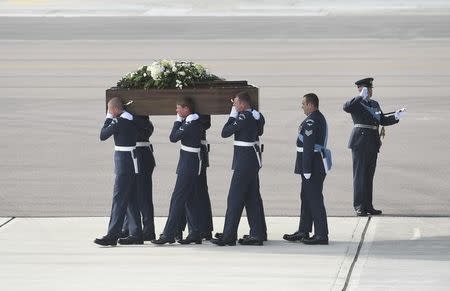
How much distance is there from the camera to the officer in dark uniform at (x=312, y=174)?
15695 mm

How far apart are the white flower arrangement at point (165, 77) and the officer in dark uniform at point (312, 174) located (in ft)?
4.38

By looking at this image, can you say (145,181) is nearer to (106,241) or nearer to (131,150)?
(131,150)

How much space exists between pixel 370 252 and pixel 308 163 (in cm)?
129

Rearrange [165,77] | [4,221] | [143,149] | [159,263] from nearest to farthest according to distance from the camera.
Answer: [159,263] < [165,77] < [143,149] < [4,221]

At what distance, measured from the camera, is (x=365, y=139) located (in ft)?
58.2

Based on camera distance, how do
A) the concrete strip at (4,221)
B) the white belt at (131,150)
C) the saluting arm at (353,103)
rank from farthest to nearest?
the saluting arm at (353,103), the concrete strip at (4,221), the white belt at (131,150)

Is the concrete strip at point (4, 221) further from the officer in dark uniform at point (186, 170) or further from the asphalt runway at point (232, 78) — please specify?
the officer in dark uniform at point (186, 170)

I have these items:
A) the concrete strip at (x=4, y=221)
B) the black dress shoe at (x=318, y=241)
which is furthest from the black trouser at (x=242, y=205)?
the concrete strip at (x=4, y=221)

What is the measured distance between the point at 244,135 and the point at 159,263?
1.95 metres

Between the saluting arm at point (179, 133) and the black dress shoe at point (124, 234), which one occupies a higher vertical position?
the saluting arm at point (179, 133)

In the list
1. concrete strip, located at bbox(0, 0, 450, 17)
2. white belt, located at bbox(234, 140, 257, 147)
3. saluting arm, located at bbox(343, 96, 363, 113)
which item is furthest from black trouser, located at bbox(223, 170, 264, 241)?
concrete strip, located at bbox(0, 0, 450, 17)

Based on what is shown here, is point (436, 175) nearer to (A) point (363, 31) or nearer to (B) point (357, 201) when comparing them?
(B) point (357, 201)

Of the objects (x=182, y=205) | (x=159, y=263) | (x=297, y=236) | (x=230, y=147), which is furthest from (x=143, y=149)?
(x=230, y=147)

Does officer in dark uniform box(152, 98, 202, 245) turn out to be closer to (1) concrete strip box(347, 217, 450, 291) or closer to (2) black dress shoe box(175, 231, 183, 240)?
(2) black dress shoe box(175, 231, 183, 240)
